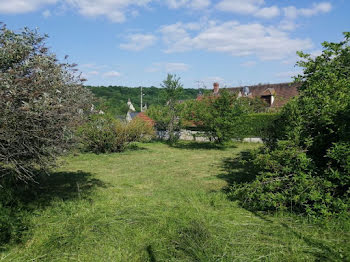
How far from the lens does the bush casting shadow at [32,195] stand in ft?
12.5

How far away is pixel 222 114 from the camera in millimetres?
14648

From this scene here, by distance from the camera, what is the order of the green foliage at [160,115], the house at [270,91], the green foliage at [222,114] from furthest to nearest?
the house at [270,91]
the green foliage at [160,115]
the green foliage at [222,114]

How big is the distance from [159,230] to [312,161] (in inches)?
127

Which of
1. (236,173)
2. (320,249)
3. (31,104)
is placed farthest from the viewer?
(236,173)

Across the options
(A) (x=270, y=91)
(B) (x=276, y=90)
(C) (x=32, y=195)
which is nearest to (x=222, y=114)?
(C) (x=32, y=195)

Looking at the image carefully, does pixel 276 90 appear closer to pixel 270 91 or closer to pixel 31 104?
pixel 270 91

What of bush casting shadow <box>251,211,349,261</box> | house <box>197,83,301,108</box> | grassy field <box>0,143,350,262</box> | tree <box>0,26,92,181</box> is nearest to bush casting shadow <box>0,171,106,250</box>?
grassy field <box>0,143,350,262</box>

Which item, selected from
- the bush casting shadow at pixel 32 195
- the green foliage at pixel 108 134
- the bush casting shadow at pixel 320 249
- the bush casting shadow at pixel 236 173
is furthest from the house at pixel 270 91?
the bush casting shadow at pixel 320 249

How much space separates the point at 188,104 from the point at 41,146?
14369 mm

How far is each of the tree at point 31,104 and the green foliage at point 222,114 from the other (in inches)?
435

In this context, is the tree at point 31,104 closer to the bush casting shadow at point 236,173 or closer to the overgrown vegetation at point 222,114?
the bush casting shadow at point 236,173

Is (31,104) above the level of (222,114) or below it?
above

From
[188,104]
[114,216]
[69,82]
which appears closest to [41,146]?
[69,82]

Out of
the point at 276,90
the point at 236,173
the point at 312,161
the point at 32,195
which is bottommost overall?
the point at 236,173
